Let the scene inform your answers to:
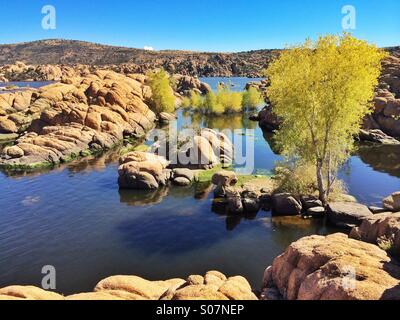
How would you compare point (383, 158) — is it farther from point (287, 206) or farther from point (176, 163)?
point (176, 163)

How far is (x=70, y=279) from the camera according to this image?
78.6 feet

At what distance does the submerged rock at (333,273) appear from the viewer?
13258 mm

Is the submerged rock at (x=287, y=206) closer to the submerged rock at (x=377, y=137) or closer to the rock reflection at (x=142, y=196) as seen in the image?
the rock reflection at (x=142, y=196)

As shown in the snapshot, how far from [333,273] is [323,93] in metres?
21.3

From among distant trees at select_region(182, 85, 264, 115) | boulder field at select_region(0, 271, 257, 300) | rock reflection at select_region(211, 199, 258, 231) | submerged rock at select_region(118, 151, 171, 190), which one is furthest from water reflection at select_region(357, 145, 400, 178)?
distant trees at select_region(182, 85, 264, 115)

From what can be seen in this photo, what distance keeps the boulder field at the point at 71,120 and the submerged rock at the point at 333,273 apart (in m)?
45.0

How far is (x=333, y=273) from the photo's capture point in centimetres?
1454

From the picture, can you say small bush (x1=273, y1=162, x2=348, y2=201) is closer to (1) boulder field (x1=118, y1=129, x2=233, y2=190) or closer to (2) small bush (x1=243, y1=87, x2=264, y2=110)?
(1) boulder field (x1=118, y1=129, x2=233, y2=190)

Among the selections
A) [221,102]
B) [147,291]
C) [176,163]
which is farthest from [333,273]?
[221,102]

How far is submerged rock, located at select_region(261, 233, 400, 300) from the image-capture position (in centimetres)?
1326

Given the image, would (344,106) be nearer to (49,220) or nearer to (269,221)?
(269,221)

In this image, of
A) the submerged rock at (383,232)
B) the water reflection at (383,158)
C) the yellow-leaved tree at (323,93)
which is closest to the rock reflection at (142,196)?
the yellow-leaved tree at (323,93)

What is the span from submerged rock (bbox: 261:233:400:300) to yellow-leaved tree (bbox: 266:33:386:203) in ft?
54.7
